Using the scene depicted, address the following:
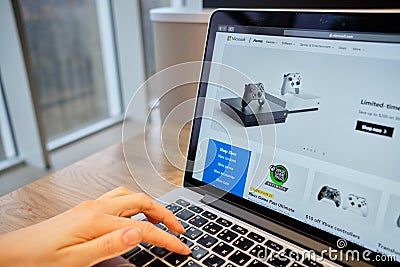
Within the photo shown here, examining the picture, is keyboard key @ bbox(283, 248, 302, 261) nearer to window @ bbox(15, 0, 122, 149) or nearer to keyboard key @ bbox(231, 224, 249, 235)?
keyboard key @ bbox(231, 224, 249, 235)

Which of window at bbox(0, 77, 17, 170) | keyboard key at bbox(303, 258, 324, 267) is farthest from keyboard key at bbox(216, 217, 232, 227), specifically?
window at bbox(0, 77, 17, 170)

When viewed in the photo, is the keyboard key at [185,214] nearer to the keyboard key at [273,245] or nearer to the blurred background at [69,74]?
the keyboard key at [273,245]

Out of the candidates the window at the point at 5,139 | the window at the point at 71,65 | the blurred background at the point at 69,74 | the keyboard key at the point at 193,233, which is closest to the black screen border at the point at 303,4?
the blurred background at the point at 69,74

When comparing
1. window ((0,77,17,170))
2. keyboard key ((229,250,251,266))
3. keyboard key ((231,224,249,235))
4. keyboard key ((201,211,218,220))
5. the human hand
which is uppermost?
the human hand

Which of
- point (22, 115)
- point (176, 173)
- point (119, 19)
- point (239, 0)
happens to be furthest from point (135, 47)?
point (176, 173)

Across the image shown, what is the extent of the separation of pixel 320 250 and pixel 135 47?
4.39 ft

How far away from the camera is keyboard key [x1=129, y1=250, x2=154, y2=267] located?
392mm

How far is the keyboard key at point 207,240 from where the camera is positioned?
0.41 metres

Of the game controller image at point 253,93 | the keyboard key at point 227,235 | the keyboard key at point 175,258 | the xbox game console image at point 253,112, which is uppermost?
the game controller image at point 253,93

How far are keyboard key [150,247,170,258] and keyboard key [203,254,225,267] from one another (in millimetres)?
49

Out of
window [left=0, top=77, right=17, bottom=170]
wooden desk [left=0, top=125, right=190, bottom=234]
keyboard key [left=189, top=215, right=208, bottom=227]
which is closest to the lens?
keyboard key [left=189, top=215, right=208, bottom=227]

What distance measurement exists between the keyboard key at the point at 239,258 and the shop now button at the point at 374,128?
0.19m

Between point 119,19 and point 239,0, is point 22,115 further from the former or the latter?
point 239,0

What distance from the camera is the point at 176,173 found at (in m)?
0.64
